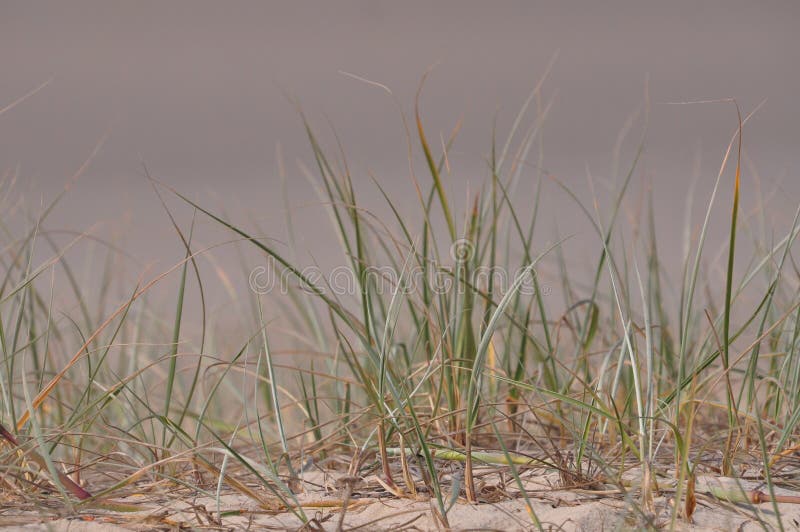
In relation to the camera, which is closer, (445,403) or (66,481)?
(66,481)

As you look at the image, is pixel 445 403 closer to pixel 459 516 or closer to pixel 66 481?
pixel 459 516

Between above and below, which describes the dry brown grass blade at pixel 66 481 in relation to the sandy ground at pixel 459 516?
above

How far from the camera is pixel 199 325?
2006 mm

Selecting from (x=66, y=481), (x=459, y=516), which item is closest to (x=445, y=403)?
(x=459, y=516)

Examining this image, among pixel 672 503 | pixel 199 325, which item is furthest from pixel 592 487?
pixel 199 325

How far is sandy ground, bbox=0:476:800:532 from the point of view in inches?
22.2

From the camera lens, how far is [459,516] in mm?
581

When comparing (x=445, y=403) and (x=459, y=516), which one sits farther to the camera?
(x=445, y=403)

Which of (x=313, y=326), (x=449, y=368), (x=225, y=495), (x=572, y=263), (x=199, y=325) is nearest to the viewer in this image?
(x=225, y=495)

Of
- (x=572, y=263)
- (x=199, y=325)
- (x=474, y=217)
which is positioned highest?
(x=474, y=217)

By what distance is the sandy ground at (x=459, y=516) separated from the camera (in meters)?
0.56

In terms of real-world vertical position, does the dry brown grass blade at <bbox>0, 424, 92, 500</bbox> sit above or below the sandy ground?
above

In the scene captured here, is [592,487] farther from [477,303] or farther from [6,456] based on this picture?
[6,456]

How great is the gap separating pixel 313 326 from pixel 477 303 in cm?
25
